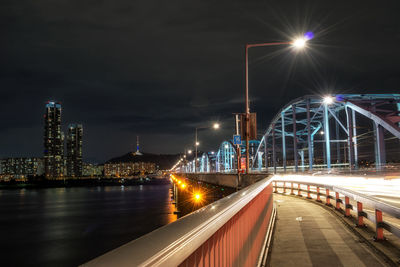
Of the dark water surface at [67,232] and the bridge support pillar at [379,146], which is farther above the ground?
the bridge support pillar at [379,146]

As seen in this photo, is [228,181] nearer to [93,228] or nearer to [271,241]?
[271,241]

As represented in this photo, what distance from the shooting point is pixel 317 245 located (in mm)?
9375

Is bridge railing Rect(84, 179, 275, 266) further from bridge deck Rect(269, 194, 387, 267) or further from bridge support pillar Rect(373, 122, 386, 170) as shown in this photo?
bridge support pillar Rect(373, 122, 386, 170)

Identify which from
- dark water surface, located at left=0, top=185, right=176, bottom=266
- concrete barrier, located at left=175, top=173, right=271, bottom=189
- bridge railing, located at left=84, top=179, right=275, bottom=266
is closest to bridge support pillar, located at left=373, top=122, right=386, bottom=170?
concrete barrier, located at left=175, top=173, right=271, bottom=189

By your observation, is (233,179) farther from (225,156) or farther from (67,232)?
(225,156)

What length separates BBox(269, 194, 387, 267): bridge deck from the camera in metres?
7.76

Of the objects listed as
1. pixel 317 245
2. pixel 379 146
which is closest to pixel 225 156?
pixel 379 146

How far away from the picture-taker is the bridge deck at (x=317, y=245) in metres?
7.76

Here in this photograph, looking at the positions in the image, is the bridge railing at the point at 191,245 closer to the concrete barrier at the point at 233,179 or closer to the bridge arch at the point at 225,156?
the concrete barrier at the point at 233,179

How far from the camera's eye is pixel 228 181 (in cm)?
2922

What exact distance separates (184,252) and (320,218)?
12.8 m

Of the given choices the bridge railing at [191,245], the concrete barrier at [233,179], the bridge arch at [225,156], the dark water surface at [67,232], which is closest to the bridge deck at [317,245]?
the bridge railing at [191,245]

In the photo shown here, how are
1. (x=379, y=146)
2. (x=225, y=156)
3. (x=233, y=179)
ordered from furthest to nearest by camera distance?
(x=225, y=156), (x=379, y=146), (x=233, y=179)

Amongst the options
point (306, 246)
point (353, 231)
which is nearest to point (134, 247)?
point (306, 246)
